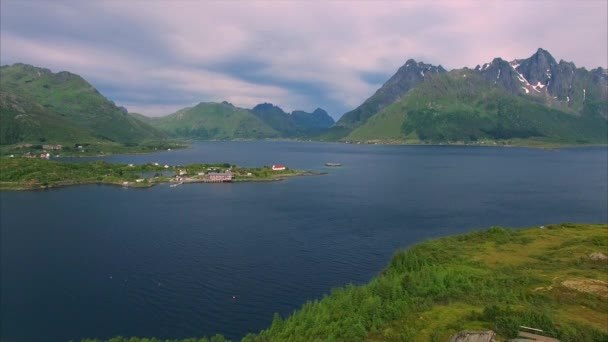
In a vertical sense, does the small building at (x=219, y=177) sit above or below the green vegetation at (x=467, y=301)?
above

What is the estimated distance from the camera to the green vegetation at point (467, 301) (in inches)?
1636

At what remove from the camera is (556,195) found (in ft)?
518

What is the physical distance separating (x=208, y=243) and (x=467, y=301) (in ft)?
195

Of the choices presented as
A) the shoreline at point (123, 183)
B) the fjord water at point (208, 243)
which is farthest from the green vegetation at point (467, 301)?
the shoreline at point (123, 183)

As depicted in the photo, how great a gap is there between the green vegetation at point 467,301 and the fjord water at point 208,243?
1312 cm

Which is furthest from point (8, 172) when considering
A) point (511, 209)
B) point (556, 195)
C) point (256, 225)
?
point (556, 195)

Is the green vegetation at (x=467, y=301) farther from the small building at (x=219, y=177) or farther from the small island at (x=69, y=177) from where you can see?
the small island at (x=69, y=177)

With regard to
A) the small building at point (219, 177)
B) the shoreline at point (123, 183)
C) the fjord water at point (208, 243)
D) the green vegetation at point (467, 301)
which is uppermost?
the small building at point (219, 177)

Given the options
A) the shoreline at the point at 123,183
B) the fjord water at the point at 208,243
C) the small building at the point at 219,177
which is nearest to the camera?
the fjord water at the point at 208,243

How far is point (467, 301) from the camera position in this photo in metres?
49.6

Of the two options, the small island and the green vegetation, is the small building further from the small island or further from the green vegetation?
the green vegetation

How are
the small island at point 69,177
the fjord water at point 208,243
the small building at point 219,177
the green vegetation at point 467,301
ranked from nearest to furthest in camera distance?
the green vegetation at point 467,301 < the fjord water at point 208,243 < the small island at point 69,177 < the small building at point 219,177

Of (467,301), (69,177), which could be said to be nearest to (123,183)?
(69,177)

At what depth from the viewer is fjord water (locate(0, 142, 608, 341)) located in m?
60.2
